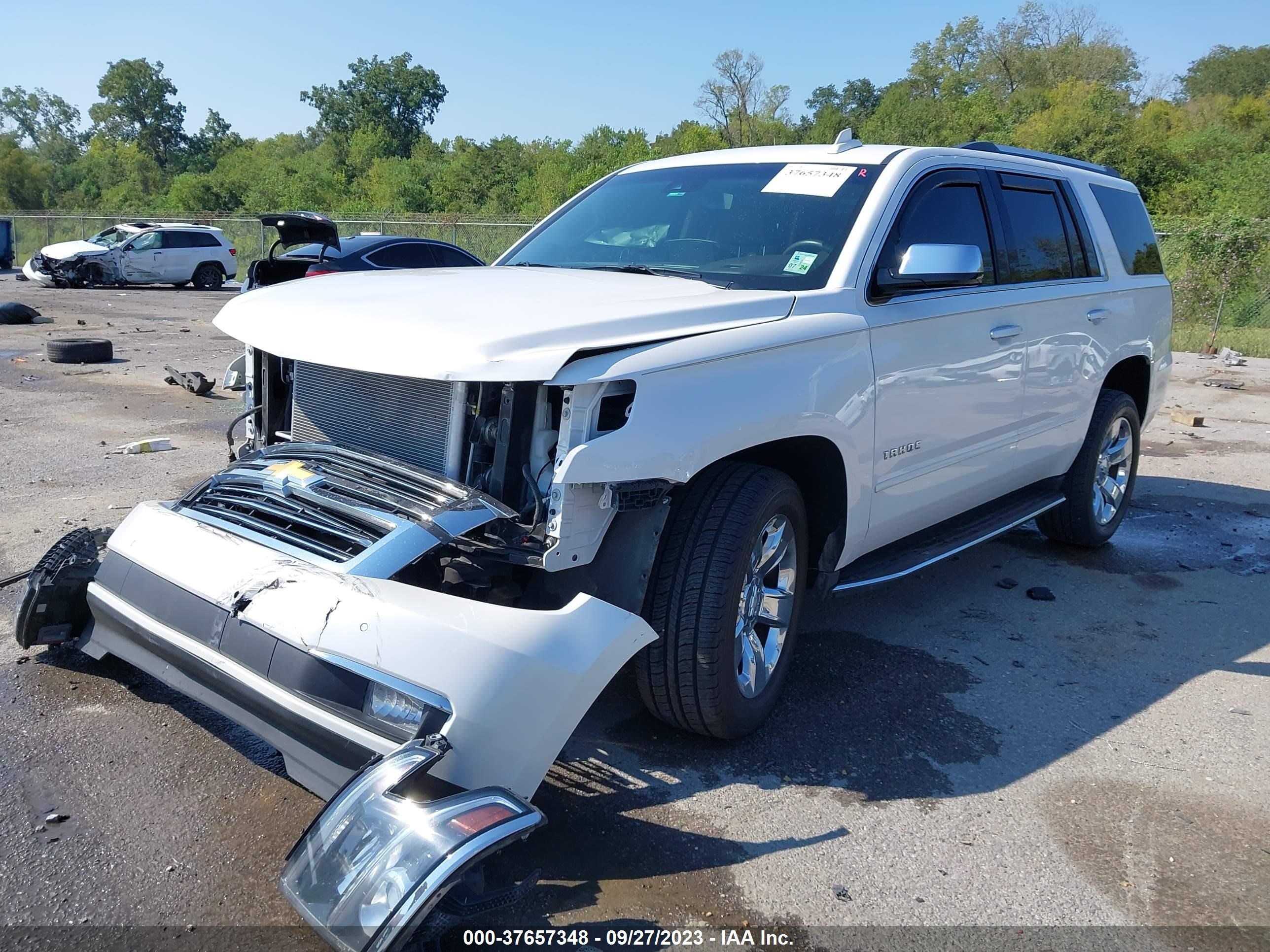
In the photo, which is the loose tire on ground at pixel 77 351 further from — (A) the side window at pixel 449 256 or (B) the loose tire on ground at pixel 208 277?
(B) the loose tire on ground at pixel 208 277

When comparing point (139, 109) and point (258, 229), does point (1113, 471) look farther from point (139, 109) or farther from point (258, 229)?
point (139, 109)

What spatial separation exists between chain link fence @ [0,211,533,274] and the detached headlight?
25.1m

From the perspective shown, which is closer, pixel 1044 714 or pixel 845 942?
pixel 845 942

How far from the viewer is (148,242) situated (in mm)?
26594

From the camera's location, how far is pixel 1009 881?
297cm

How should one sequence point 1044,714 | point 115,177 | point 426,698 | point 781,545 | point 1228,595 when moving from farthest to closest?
point 115,177, point 1228,595, point 1044,714, point 781,545, point 426,698

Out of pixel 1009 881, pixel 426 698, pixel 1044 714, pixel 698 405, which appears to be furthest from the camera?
pixel 1044 714

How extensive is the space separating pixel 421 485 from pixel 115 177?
78496mm

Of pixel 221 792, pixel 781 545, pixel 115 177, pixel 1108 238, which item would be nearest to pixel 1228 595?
pixel 1108 238

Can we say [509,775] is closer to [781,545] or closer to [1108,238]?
[781,545]

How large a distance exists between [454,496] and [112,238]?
27.8m

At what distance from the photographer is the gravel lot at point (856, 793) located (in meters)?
2.78

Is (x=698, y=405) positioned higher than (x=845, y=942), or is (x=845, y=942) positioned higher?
(x=698, y=405)

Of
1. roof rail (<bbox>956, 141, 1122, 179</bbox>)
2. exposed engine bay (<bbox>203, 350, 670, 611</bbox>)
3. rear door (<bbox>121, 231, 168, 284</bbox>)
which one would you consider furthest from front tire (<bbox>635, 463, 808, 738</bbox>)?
rear door (<bbox>121, 231, 168, 284</bbox>)
